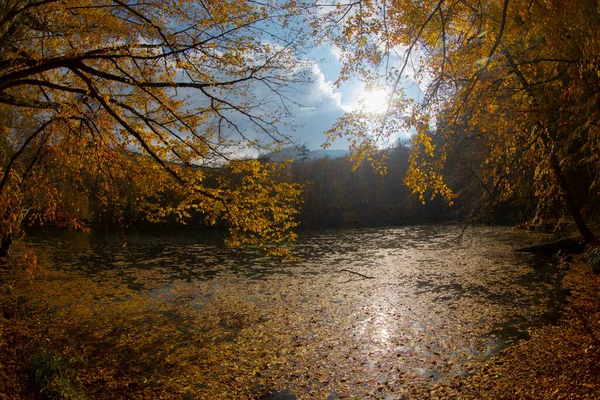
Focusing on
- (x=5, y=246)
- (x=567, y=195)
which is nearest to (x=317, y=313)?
(x=567, y=195)

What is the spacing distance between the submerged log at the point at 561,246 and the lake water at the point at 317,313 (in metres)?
0.82

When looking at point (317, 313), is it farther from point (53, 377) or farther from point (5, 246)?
point (5, 246)

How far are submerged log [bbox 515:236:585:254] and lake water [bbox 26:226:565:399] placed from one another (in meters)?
0.82

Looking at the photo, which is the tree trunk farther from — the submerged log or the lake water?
the submerged log

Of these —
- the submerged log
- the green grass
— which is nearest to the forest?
the green grass

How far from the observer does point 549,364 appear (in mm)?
5270

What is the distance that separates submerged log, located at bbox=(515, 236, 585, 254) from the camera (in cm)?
1457

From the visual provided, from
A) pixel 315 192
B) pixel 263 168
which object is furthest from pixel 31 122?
pixel 315 192

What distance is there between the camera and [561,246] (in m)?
15.3

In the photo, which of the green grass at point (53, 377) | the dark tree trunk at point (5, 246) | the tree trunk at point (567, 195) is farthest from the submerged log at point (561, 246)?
Answer: the dark tree trunk at point (5, 246)

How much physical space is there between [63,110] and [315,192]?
171ft

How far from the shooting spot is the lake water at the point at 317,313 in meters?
5.77

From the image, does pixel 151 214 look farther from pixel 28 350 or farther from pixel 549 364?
pixel 549 364

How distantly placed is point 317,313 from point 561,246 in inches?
475
